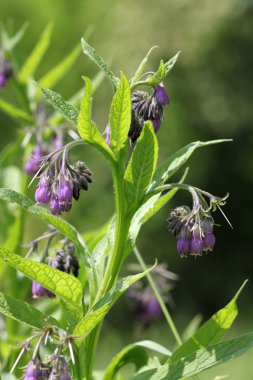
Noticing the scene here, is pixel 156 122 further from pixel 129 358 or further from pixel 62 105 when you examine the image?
pixel 129 358

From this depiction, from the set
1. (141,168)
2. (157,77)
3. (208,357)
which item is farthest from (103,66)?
(208,357)

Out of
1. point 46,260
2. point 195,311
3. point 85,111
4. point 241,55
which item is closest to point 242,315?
point 195,311

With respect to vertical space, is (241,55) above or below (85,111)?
above

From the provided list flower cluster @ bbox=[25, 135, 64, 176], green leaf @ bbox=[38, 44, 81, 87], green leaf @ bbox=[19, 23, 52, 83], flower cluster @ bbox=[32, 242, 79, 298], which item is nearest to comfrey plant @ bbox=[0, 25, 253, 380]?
flower cluster @ bbox=[32, 242, 79, 298]

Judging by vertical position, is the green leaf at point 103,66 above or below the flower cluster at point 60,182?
above

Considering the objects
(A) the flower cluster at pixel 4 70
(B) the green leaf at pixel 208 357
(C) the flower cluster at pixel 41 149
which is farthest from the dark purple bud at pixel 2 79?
(B) the green leaf at pixel 208 357

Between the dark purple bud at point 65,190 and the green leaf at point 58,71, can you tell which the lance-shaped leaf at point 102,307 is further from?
the green leaf at point 58,71

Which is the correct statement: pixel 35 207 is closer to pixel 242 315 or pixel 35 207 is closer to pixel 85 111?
pixel 85 111
